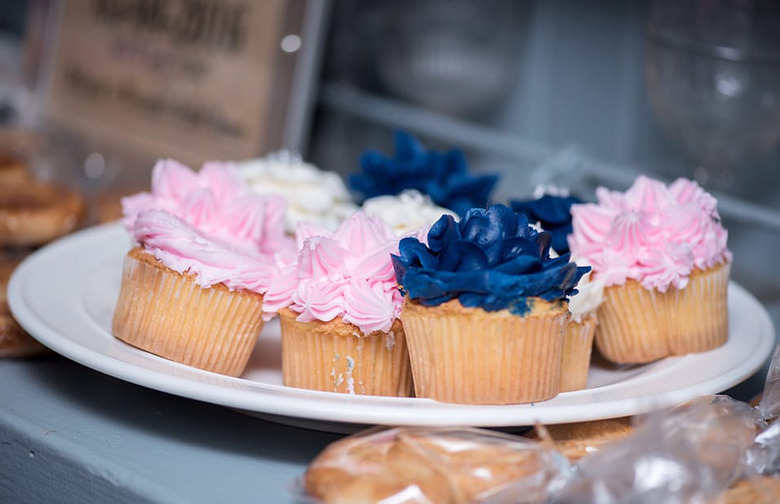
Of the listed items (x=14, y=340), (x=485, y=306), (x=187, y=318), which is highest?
(x=485, y=306)

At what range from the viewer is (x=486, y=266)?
0.86 m

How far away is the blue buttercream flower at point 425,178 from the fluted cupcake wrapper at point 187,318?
13.2 inches

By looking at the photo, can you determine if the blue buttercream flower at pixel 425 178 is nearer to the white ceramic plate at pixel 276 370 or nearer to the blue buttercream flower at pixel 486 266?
the white ceramic plate at pixel 276 370

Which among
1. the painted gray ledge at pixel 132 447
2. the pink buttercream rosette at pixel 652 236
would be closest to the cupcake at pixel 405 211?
the pink buttercream rosette at pixel 652 236

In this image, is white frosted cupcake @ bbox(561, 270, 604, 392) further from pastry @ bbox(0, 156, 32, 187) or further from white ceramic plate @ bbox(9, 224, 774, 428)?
pastry @ bbox(0, 156, 32, 187)

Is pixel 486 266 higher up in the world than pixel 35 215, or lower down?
higher up

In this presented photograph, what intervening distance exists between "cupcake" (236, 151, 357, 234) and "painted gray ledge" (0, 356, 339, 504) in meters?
0.34

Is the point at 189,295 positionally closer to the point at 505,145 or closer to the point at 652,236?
the point at 652,236

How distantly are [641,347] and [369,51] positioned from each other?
1.16 meters

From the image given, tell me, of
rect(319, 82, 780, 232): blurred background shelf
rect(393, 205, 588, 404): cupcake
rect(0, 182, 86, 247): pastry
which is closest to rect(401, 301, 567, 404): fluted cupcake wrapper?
rect(393, 205, 588, 404): cupcake

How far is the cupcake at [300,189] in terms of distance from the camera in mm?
1280

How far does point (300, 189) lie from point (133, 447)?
19.3 inches

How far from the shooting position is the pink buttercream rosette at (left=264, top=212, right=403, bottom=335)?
92 centimetres

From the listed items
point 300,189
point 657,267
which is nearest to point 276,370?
point 300,189
